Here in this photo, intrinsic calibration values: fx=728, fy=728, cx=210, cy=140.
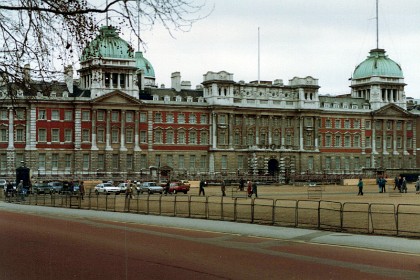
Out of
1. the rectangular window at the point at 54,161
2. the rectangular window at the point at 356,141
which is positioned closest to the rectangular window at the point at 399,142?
the rectangular window at the point at 356,141

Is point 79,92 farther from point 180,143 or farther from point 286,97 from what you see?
point 286,97

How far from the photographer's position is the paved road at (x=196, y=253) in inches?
793

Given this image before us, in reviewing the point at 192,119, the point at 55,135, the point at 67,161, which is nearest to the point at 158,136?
the point at 192,119

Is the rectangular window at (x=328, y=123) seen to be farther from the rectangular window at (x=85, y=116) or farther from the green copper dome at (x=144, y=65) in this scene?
the rectangular window at (x=85, y=116)

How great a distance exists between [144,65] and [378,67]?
149ft

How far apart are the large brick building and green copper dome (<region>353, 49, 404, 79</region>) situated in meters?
0.22

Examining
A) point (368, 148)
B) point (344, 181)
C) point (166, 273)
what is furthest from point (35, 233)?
A: point (368, 148)

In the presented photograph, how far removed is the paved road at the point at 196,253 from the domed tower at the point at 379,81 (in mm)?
109337

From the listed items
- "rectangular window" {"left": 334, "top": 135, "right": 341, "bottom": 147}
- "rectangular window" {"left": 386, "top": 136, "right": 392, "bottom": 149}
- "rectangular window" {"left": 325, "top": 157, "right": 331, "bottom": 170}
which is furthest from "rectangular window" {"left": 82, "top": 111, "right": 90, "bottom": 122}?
"rectangular window" {"left": 386, "top": 136, "right": 392, "bottom": 149}

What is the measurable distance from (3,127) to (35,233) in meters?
81.1

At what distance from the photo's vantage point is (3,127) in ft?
361

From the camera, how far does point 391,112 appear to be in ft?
468

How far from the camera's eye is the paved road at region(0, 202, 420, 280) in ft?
66.1

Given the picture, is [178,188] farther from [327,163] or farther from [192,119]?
[327,163]
